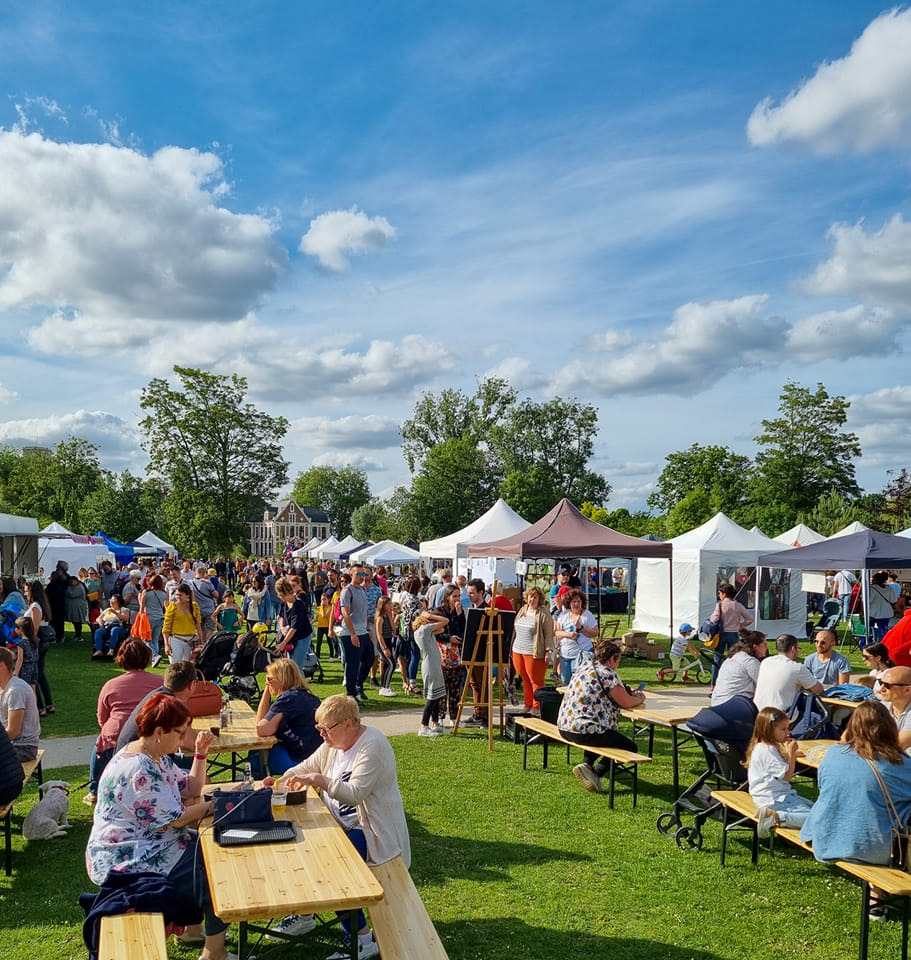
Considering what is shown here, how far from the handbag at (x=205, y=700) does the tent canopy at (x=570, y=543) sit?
8494 mm

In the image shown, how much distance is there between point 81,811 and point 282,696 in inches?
87.9

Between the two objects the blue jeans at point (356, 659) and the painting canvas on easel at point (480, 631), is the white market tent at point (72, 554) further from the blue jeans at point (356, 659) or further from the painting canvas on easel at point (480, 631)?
the painting canvas on easel at point (480, 631)

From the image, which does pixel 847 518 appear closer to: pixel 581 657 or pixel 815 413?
pixel 815 413

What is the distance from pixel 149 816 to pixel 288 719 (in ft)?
6.93

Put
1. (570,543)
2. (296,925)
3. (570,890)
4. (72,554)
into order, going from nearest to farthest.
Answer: (296,925) → (570,890) → (570,543) → (72,554)

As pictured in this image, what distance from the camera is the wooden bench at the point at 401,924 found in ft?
11.9

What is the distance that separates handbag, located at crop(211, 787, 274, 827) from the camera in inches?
156

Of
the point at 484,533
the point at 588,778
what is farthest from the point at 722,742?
the point at 484,533

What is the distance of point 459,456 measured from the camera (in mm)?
57406

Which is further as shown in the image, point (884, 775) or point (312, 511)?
point (312, 511)

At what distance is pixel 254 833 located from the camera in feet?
12.6

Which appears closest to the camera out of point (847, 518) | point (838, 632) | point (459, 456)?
point (838, 632)

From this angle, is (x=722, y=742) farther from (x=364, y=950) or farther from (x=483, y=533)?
(x=483, y=533)

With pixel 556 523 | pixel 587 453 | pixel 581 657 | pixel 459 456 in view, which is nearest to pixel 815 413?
pixel 587 453
